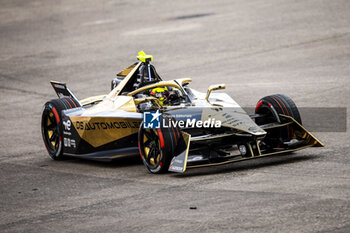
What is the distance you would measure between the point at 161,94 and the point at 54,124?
223cm

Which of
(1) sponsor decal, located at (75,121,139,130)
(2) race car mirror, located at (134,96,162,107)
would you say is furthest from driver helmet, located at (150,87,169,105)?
(1) sponsor decal, located at (75,121,139,130)

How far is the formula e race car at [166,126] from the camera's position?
401 inches

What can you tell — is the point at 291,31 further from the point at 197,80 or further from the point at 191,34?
the point at 197,80

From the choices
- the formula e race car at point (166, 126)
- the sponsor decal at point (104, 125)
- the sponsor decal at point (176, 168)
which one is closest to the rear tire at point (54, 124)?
the formula e race car at point (166, 126)

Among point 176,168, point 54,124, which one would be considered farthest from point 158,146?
point 54,124

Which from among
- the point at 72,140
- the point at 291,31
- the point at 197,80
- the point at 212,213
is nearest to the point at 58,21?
the point at 291,31

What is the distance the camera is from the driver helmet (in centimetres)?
1182

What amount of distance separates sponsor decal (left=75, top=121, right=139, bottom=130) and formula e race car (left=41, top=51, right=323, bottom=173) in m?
0.02

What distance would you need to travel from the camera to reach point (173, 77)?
20672 millimetres

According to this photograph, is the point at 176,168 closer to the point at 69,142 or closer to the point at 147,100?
the point at 147,100

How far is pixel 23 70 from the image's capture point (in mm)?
23938

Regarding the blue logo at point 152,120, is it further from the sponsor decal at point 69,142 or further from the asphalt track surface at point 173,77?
the sponsor decal at point 69,142

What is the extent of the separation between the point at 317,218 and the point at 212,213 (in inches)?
48.8

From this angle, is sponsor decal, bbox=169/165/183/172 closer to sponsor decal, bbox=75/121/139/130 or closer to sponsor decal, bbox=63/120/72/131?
sponsor decal, bbox=75/121/139/130
